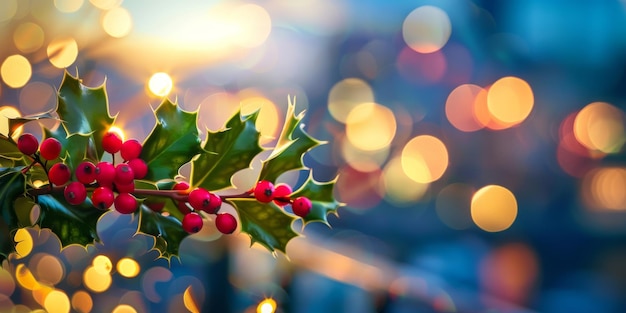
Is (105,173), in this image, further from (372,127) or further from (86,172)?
(372,127)

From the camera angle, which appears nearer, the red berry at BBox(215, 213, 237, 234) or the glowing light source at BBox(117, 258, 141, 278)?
the red berry at BBox(215, 213, 237, 234)

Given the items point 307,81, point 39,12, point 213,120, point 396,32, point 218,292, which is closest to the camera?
point 218,292

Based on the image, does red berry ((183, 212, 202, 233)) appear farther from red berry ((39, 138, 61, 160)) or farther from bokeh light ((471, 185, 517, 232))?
bokeh light ((471, 185, 517, 232))

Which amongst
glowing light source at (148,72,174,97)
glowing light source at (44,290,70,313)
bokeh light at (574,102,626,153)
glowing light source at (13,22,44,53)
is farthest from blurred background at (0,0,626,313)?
glowing light source at (148,72,174,97)

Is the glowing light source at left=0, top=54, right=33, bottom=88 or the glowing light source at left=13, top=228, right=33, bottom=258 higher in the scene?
the glowing light source at left=13, top=228, right=33, bottom=258

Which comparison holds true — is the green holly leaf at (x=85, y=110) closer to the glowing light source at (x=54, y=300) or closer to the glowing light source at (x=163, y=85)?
the glowing light source at (x=163, y=85)

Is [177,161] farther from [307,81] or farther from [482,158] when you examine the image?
[482,158]

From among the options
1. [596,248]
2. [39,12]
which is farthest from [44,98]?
[596,248]

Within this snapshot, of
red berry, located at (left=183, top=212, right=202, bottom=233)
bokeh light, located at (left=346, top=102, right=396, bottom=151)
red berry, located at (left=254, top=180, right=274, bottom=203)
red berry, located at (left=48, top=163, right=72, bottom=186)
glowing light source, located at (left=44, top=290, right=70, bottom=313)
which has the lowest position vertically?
bokeh light, located at (left=346, top=102, right=396, bottom=151)
